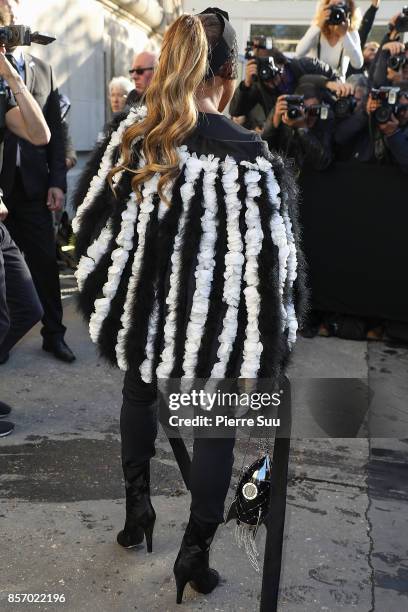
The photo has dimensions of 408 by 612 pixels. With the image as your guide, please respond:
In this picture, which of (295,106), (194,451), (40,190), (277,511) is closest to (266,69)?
(295,106)

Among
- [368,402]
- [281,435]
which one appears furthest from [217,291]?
[368,402]

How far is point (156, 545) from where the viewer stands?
2.32 m

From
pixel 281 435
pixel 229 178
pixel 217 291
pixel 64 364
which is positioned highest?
pixel 229 178

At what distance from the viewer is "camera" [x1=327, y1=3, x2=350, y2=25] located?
5.17 meters

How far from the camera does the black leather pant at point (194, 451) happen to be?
6.28 ft

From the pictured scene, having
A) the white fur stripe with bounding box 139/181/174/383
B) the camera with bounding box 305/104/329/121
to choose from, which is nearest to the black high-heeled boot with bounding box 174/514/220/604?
the white fur stripe with bounding box 139/181/174/383

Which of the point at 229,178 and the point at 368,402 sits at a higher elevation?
the point at 229,178

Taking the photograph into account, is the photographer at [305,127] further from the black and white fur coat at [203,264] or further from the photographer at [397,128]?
the black and white fur coat at [203,264]

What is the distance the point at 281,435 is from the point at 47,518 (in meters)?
1.07

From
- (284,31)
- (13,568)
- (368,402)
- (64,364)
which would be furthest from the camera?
(284,31)

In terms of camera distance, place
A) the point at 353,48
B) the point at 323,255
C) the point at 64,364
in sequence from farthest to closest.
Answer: the point at 353,48 → the point at 323,255 → the point at 64,364

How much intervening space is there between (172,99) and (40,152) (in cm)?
223

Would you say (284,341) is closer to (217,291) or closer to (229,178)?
(217,291)

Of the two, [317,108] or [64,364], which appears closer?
[64,364]
